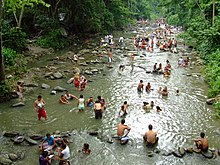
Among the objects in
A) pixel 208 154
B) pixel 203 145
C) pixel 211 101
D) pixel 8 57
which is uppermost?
pixel 8 57

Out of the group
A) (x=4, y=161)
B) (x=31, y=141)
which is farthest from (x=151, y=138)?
(x=4, y=161)

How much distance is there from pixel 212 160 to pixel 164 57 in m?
22.7

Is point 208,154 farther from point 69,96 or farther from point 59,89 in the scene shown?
point 59,89

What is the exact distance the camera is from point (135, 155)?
12.0 metres

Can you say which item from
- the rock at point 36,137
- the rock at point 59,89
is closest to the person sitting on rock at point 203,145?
the rock at point 36,137

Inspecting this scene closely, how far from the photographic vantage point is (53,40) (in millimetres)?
35375

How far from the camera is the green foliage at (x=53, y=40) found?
34156 mm

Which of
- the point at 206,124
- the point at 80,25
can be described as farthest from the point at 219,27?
the point at 80,25

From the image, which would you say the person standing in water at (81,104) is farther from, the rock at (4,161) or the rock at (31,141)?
the rock at (4,161)

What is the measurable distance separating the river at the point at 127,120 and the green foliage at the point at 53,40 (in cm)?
1251

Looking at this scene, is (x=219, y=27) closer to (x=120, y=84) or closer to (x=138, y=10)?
(x=120, y=84)

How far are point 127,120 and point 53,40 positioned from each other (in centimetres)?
2242

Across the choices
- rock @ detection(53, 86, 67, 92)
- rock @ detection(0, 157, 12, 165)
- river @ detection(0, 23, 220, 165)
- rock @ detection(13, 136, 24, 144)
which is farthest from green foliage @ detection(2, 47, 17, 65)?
rock @ detection(0, 157, 12, 165)

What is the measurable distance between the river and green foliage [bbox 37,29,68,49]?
41.0 feet
